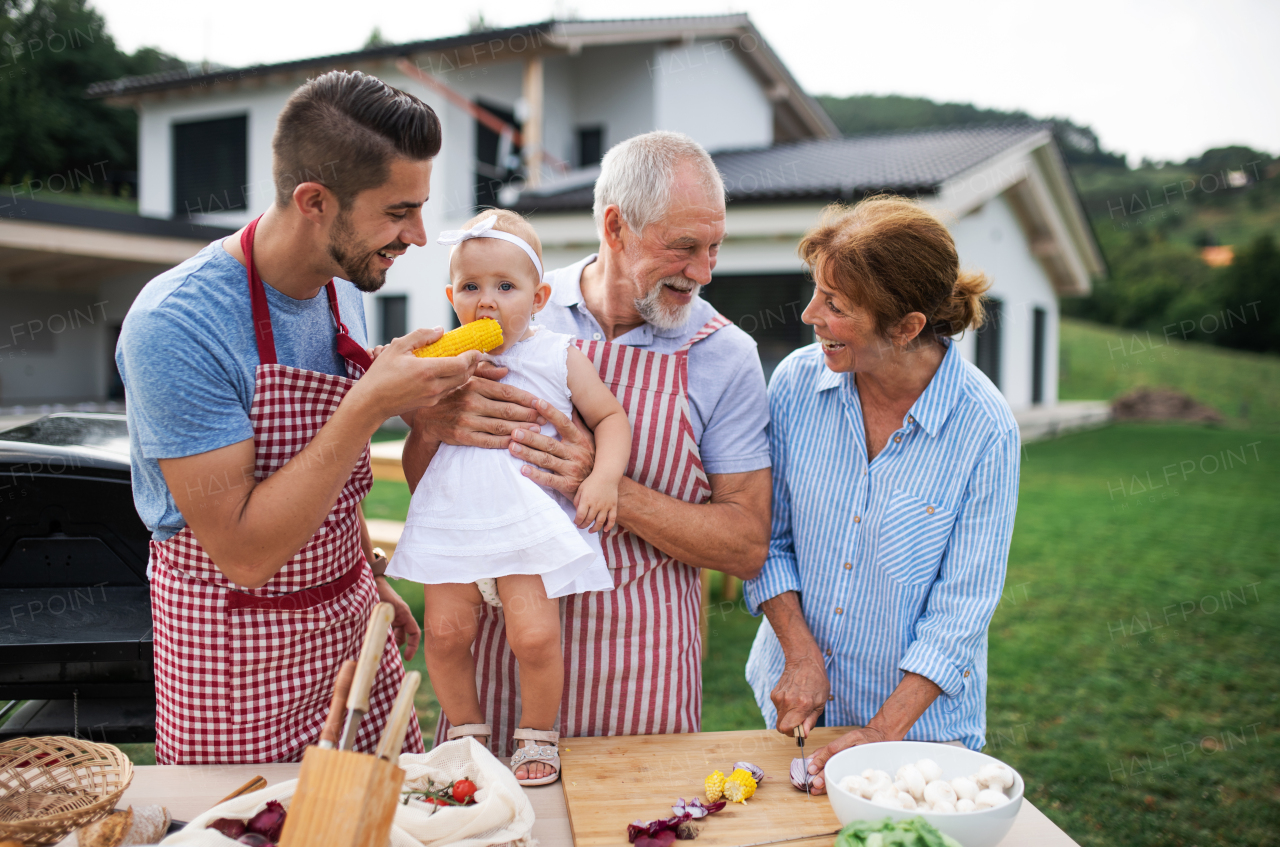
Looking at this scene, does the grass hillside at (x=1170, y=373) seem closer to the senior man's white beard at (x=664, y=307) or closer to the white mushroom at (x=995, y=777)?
the senior man's white beard at (x=664, y=307)

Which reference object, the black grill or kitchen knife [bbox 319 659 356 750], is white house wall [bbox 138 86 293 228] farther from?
kitchen knife [bbox 319 659 356 750]

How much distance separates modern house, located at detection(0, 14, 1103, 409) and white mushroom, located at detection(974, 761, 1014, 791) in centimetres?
1003

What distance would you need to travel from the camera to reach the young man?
5.05 feet

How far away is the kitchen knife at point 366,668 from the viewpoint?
112 cm

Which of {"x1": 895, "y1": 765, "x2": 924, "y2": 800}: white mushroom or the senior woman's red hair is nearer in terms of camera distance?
{"x1": 895, "y1": 765, "x2": 924, "y2": 800}: white mushroom

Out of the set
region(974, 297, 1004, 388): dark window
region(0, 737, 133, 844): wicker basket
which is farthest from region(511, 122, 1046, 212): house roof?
region(0, 737, 133, 844): wicker basket

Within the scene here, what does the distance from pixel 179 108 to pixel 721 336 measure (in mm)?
19128

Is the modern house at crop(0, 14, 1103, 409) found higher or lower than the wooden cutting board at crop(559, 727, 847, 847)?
higher

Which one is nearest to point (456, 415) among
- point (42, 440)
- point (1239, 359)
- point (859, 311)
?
point (859, 311)

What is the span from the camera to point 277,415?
66.6 inches

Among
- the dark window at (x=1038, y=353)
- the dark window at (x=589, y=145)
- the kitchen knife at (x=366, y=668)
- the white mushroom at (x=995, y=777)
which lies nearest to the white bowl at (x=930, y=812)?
the white mushroom at (x=995, y=777)

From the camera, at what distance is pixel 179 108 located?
57.7ft

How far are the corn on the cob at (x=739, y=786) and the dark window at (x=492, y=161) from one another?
14.2 meters

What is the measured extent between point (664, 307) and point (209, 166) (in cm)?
1842
